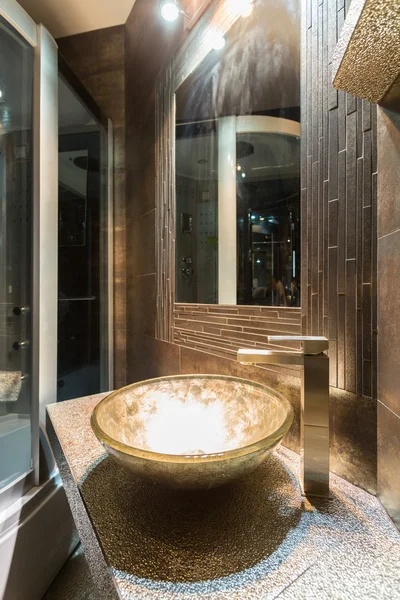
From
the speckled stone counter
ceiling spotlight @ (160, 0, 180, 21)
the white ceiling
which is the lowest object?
the speckled stone counter

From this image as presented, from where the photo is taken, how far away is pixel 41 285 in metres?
1.38

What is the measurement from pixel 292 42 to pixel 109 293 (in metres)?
1.65

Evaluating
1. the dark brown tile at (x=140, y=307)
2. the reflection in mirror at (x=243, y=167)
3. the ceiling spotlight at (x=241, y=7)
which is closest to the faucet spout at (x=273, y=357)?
the reflection in mirror at (x=243, y=167)

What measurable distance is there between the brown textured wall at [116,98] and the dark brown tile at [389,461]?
5.58ft

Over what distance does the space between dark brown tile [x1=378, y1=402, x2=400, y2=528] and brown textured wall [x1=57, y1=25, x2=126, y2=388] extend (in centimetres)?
170

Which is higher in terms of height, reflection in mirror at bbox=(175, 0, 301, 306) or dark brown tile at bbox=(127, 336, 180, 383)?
reflection in mirror at bbox=(175, 0, 301, 306)

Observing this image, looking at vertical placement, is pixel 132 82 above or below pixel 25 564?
above

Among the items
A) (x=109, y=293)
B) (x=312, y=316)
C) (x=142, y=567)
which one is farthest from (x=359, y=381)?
(x=109, y=293)

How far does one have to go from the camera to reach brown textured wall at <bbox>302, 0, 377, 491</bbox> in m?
0.61

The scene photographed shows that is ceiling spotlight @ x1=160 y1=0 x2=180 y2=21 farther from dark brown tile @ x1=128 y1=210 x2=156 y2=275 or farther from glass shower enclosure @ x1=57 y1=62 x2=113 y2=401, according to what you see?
dark brown tile @ x1=128 y1=210 x2=156 y2=275

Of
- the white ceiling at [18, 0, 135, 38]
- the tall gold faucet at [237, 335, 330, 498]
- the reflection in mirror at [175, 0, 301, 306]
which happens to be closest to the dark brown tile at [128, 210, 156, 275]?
the reflection in mirror at [175, 0, 301, 306]

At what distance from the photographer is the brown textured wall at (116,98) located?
6.55ft

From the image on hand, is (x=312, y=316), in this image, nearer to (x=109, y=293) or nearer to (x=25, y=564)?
(x=25, y=564)

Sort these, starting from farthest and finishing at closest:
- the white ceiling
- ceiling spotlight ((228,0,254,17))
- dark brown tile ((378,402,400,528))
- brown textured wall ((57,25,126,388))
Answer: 1. brown textured wall ((57,25,126,388))
2. the white ceiling
3. ceiling spotlight ((228,0,254,17))
4. dark brown tile ((378,402,400,528))
